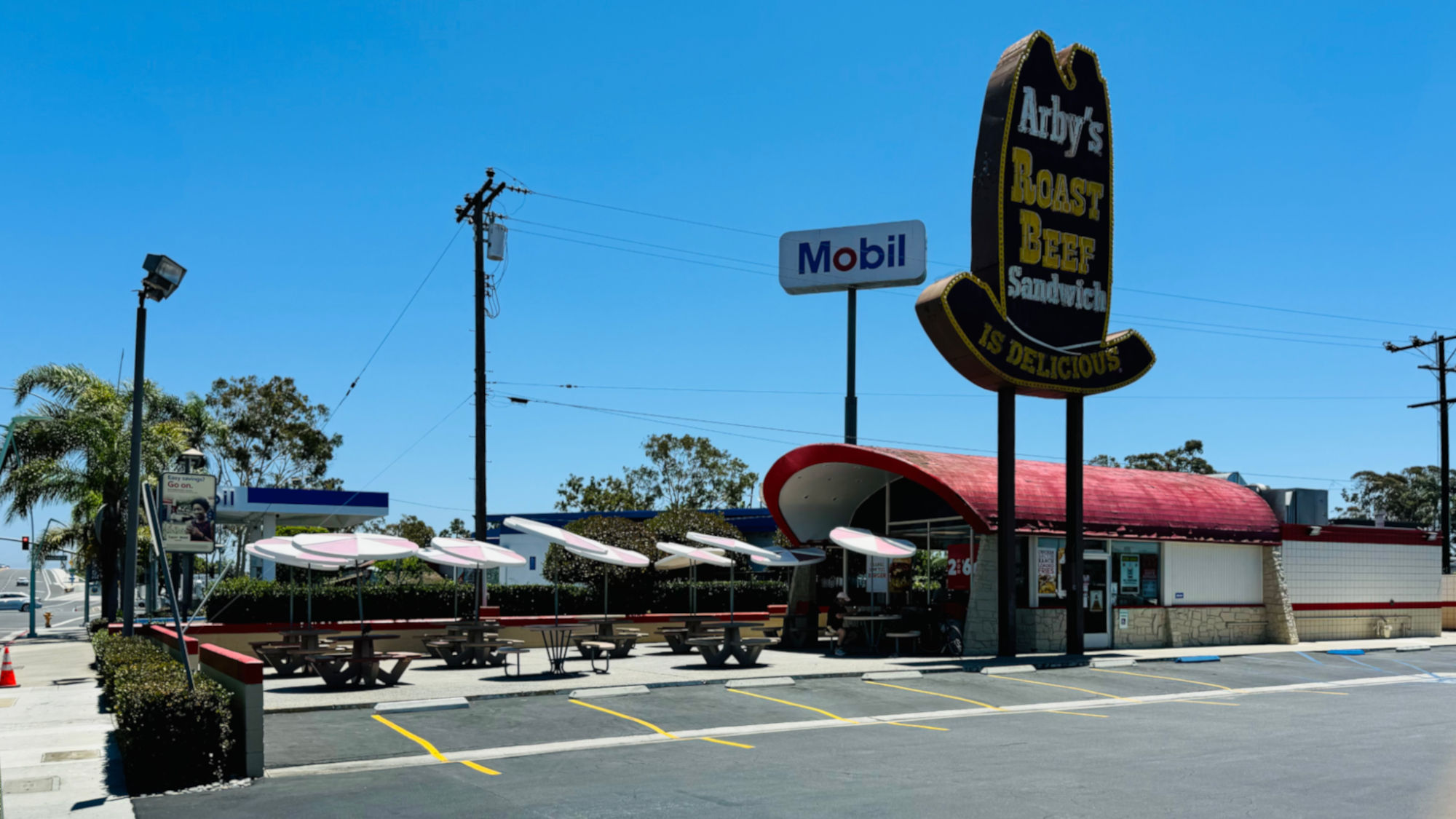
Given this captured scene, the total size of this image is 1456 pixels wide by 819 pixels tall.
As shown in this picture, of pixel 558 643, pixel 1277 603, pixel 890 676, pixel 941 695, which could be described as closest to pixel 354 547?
pixel 558 643

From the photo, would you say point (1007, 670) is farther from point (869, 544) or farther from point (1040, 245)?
point (1040, 245)

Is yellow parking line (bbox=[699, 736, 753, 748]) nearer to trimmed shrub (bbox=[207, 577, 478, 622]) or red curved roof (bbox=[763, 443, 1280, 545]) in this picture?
red curved roof (bbox=[763, 443, 1280, 545])

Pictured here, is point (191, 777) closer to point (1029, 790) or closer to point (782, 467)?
point (1029, 790)

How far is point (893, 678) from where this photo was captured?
19719mm

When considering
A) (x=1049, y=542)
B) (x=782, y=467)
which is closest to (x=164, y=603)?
(x=782, y=467)

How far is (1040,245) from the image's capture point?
901 inches

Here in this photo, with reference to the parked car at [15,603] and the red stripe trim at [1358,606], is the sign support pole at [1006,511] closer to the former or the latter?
the red stripe trim at [1358,606]

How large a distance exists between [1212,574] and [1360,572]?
6110 mm

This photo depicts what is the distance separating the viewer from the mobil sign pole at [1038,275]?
2205 centimetres

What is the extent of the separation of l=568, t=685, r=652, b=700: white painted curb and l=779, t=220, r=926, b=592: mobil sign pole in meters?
14.0

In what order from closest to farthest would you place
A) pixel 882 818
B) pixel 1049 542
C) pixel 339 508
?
1. pixel 882 818
2. pixel 1049 542
3. pixel 339 508

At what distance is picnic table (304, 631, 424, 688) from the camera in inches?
696

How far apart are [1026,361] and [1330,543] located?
1321 centimetres

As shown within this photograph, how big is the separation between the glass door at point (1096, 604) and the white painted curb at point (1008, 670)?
15.1 feet
